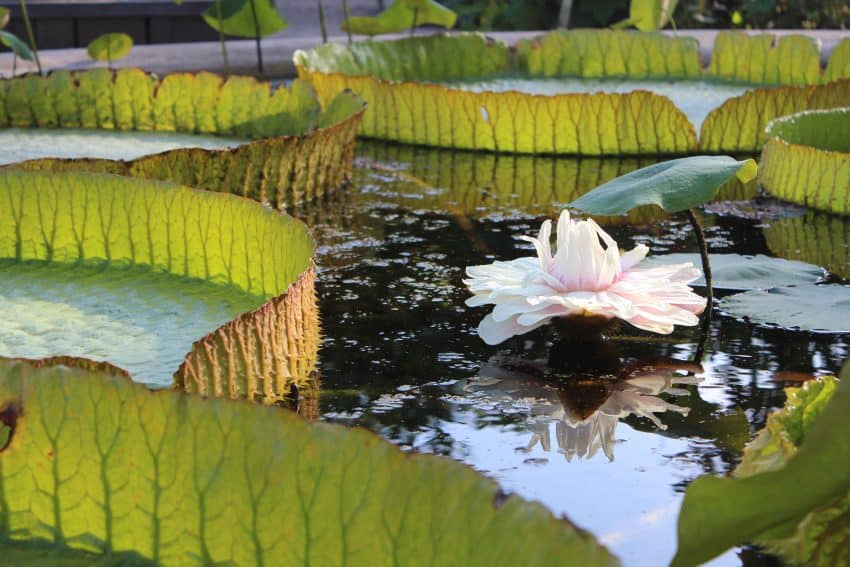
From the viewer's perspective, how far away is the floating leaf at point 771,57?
4.07 m

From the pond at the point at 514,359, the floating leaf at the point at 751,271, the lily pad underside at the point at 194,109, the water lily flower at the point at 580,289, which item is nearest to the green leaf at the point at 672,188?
the water lily flower at the point at 580,289

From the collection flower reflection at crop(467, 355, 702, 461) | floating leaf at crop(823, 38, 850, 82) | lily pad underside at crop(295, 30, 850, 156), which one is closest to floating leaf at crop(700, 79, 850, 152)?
lily pad underside at crop(295, 30, 850, 156)

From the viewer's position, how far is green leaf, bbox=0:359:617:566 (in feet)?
2.70

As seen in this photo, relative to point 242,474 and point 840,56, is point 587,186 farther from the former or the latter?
point 242,474

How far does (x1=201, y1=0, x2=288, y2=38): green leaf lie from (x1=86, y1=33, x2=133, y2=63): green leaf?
24 cm

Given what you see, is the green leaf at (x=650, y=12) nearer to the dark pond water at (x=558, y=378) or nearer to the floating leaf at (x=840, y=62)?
the floating leaf at (x=840, y=62)

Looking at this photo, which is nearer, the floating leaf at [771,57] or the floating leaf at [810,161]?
the floating leaf at [810,161]

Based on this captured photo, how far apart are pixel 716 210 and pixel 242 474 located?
5.34 feet

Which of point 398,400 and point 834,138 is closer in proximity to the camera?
point 398,400

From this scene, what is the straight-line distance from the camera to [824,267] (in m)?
1.94

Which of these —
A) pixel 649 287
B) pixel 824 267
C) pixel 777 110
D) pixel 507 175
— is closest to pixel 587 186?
pixel 507 175

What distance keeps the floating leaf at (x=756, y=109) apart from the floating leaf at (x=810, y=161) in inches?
11.1

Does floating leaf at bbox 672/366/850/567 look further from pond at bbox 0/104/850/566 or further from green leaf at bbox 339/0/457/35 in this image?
green leaf at bbox 339/0/457/35

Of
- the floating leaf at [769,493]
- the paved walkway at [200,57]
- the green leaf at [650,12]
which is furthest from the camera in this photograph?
the paved walkway at [200,57]
